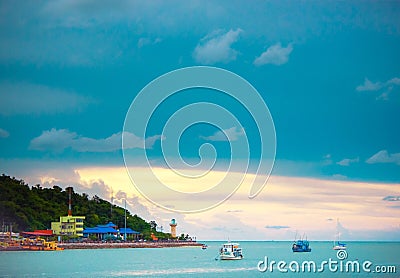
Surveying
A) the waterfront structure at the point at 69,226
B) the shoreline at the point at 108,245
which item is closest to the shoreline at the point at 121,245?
the shoreline at the point at 108,245

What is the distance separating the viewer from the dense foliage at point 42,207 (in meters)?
52.0

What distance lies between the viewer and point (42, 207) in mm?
54938

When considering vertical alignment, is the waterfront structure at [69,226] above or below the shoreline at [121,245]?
above

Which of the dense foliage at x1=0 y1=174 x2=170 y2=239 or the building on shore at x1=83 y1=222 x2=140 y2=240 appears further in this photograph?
the building on shore at x1=83 y1=222 x2=140 y2=240

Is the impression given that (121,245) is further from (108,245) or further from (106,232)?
(106,232)

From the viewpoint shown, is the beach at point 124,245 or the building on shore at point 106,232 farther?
the building on shore at point 106,232

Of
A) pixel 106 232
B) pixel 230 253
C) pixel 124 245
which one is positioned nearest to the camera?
pixel 230 253

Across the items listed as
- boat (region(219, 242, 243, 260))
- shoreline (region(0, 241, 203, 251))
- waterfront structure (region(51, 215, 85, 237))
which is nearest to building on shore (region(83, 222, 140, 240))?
waterfront structure (region(51, 215, 85, 237))

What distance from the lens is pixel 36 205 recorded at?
179 feet

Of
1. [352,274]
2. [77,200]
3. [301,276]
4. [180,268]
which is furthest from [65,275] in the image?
[77,200]

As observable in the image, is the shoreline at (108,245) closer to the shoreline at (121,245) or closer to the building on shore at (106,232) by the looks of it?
the shoreline at (121,245)

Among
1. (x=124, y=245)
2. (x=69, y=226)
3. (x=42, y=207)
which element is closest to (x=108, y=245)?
(x=124, y=245)

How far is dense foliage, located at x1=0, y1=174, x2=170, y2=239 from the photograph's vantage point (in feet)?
171

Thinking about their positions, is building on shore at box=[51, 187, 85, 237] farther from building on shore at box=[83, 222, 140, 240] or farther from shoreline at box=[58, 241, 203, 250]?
shoreline at box=[58, 241, 203, 250]
